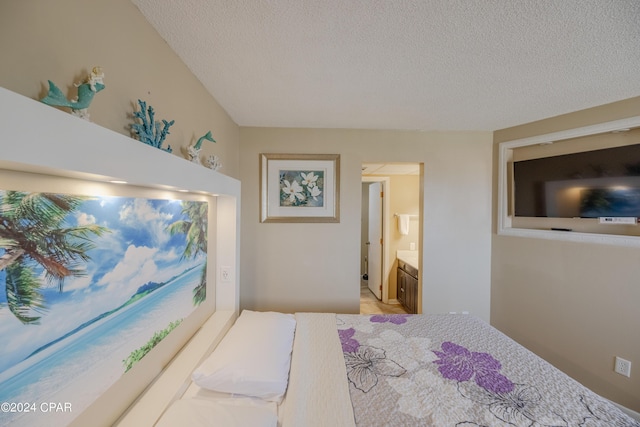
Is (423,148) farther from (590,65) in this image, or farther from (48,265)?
(48,265)

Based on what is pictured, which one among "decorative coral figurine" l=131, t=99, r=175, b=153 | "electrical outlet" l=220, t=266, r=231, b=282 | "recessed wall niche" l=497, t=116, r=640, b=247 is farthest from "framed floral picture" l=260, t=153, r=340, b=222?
"recessed wall niche" l=497, t=116, r=640, b=247

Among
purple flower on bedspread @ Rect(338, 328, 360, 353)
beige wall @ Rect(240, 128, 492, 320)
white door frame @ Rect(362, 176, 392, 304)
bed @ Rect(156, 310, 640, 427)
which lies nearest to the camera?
bed @ Rect(156, 310, 640, 427)

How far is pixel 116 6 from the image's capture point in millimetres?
861

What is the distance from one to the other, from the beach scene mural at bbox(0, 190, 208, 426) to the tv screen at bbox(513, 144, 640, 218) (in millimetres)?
3005

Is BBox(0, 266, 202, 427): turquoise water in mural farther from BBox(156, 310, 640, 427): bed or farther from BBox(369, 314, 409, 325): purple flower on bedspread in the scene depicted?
BBox(369, 314, 409, 325): purple flower on bedspread

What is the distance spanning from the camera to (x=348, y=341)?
1525mm

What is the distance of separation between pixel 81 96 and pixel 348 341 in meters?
1.73

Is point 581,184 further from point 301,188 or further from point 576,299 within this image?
point 301,188

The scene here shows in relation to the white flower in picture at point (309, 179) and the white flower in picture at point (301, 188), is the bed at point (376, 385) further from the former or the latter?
the white flower in picture at point (309, 179)

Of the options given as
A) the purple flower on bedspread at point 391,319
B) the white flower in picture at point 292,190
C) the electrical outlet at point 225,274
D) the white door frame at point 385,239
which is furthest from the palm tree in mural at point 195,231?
the white door frame at point 385,239

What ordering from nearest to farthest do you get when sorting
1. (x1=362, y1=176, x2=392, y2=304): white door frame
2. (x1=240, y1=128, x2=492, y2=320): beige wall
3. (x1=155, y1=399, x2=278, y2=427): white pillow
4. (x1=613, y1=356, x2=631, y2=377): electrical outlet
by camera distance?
(x1=155, y1=399, x2=278, y2=427): white pillow
(x1=613, y1=356, x2=631, y2=377): electrical outlet
(x1=240, y1=128, x2=492, y2=320): beige wall
(x1=362, y1=176, x2=392, y2=304): white door frame

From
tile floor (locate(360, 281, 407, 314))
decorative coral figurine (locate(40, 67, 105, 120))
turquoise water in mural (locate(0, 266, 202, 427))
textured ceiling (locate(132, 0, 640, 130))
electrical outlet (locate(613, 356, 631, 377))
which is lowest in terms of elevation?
tile floor (locate(360, 281, 407, 314))

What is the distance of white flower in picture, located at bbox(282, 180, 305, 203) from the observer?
2.35 meters

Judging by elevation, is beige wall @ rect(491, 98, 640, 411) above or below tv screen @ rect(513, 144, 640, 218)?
below
